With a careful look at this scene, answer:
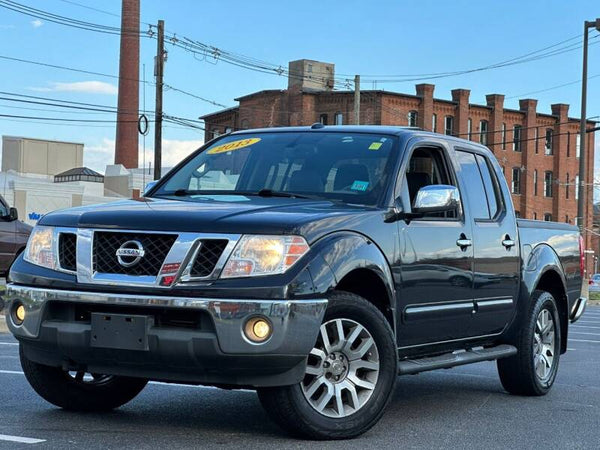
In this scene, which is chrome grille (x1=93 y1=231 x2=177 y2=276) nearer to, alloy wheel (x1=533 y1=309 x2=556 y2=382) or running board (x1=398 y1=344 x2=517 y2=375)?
running board (x1=398 y1=344 x2=517 y2=375)

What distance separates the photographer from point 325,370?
5844 mm

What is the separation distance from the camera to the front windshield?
682cm

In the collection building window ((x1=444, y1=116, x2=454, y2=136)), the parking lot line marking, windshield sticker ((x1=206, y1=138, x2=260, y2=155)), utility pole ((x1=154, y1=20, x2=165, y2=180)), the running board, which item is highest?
building window ((x1=444, y1=116, x2=454, y2=136))

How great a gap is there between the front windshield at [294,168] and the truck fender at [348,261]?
0.52 meters

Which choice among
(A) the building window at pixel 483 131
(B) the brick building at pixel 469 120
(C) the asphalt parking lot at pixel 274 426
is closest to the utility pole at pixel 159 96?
(C) the asphalt parking lot at pixel 274 426

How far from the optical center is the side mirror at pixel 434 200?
22.0ft

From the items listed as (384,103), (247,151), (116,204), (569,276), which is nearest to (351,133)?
(247,151)

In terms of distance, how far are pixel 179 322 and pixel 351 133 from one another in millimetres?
2355

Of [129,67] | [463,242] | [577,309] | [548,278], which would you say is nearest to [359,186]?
[463,242]

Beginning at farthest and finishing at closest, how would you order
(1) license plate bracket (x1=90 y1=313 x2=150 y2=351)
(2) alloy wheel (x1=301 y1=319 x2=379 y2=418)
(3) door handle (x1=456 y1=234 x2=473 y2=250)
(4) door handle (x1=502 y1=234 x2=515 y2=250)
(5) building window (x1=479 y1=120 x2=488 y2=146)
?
(5) building window (x1=479 y1=120 x2=488 y2=146) < (4) door handle (x1=502 y1=234 x2=515 y2=250) < (3) door handle (x1=456 y1=234 x2=473 y2=250) < (2) alloy wheel (x1=301 y1=319 x2=379 y2=418) < (1) license plate bracket (x1=90 y1=313 x2=150 y2=351)

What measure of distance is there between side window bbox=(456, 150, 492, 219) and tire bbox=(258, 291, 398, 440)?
77.8 inches

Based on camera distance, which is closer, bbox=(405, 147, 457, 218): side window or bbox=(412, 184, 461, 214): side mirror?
bbox=(412, 184, 461, 214): side mirror

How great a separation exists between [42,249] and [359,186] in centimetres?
202

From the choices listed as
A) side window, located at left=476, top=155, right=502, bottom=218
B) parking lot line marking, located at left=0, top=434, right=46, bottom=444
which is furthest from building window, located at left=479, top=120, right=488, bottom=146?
parking lot line marking, located at left=0, top=434, right=46, bottom=444
